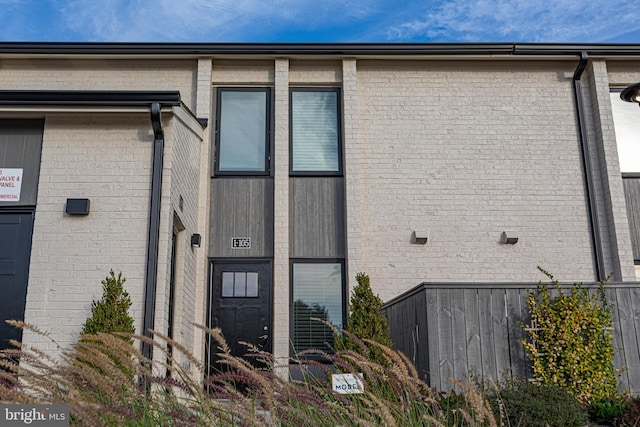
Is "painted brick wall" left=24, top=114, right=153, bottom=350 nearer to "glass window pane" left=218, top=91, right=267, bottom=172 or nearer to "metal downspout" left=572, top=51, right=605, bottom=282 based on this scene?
"glass window pane" left=218, top=91, right=267, bottom=172

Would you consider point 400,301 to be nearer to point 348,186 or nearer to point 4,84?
point 348,186

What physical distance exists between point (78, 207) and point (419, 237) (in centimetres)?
503

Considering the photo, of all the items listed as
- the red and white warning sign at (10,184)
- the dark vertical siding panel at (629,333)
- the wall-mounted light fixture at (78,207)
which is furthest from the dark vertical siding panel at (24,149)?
the dark vertical siding panel at (629,333)

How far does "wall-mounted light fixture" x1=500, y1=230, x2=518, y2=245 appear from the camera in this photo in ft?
32.9

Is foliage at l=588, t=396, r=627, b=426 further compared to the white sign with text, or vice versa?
foliage at l=588, t=396, r=627, b=426

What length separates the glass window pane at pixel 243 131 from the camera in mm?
10461

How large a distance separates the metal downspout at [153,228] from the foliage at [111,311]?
0.72ft

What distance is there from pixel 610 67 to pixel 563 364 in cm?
658

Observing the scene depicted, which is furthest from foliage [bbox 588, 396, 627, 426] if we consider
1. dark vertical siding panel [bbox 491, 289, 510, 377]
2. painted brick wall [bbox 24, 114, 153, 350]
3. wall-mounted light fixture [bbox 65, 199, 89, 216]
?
wall-mounted light fixture [bbox 65, 199, 89, 216]

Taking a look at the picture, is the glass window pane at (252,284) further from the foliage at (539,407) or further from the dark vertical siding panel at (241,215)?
the foliage at (539,407)

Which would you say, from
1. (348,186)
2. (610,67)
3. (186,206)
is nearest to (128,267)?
(186,206)

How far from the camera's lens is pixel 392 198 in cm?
1029

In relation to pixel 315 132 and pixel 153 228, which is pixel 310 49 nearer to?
pixel 315 132

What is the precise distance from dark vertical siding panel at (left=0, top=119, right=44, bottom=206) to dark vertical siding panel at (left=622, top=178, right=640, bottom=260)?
28.7 ft
